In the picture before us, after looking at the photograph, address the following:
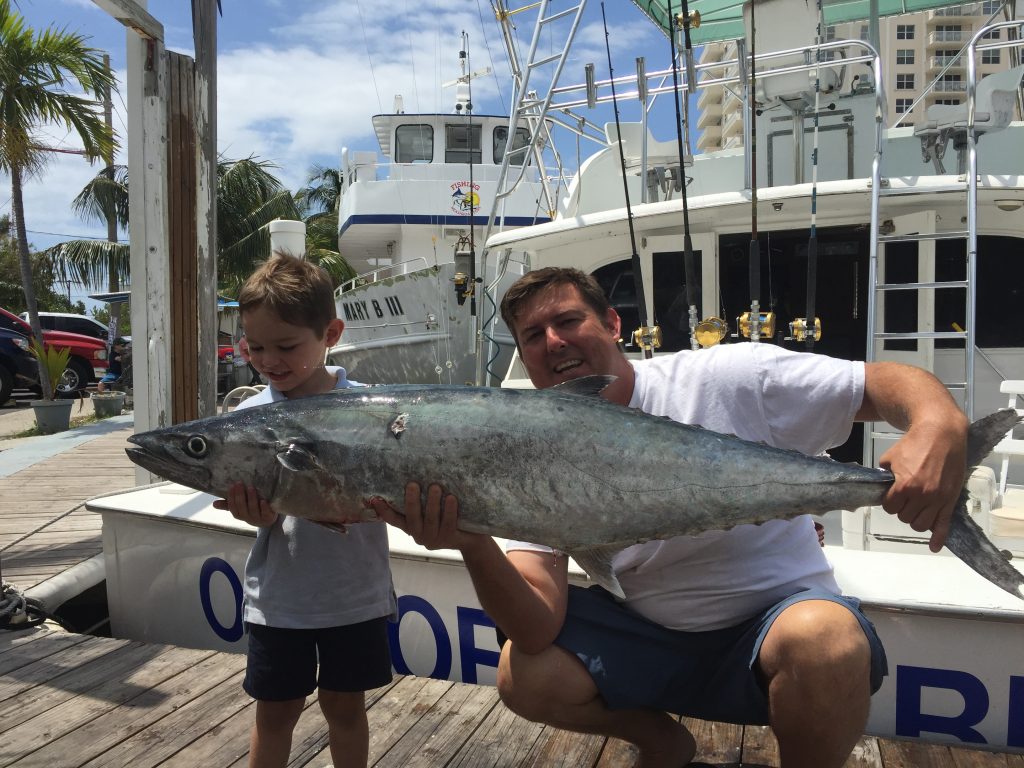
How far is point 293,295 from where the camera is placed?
6.72 ft

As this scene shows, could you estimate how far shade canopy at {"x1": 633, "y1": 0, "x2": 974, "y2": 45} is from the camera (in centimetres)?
759

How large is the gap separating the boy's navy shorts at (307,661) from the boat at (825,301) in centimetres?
94

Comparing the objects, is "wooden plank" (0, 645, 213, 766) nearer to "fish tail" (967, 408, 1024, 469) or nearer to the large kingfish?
the large kingfish

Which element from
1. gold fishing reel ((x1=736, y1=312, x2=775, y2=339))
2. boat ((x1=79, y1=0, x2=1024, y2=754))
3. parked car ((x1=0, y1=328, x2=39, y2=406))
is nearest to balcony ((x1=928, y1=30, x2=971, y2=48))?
boat ((x1=79, y1=0, x2=1024, y2=754))

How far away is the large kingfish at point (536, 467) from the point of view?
1.54 meters

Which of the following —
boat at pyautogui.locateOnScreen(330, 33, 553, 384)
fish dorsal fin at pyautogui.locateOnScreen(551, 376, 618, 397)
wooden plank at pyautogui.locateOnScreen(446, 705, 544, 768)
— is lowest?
wooden plank at pyautogui.locateOnScreen(446, 705, 544, 768)

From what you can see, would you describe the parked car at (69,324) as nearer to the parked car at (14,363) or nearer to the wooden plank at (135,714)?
the parked car at (14,363)

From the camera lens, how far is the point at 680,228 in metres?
5.19

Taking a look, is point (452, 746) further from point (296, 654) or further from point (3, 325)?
point (3, 325)

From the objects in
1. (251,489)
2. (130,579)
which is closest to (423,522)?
(251,489)

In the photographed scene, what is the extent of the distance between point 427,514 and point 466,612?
5.26ft

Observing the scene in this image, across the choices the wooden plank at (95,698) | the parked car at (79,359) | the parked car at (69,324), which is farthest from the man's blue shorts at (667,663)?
the parked car at (69,324)

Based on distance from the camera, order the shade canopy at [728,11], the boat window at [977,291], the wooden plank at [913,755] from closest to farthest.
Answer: the wooden plank at [913,755], the boat window at [977,291], the shade canopy at [728,11]

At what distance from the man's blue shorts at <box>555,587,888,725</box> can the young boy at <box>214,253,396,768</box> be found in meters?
0.54
